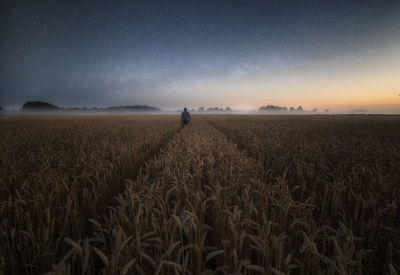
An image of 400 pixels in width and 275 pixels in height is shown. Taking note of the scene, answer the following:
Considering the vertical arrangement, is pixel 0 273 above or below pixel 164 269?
above

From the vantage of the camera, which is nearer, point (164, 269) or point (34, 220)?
point (164, 269)

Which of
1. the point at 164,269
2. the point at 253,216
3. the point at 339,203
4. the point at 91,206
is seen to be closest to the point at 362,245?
the point at 339,203

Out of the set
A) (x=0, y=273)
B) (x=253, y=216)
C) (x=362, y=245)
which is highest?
(x=0, y=273)

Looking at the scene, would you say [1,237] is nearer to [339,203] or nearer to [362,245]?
[362,245]

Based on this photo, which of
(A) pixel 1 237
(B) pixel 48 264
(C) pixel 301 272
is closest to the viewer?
(C) pixel 301 272

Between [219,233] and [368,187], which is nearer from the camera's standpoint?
[219,233]

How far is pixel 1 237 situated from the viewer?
2066mm

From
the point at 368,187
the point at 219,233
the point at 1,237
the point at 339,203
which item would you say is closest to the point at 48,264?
the point at 1,237

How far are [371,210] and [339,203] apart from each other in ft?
1.44

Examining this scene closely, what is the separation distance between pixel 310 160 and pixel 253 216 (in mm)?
3985

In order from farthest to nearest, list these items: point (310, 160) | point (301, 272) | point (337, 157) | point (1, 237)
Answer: point (337, 157), point (310, 160), point (1, 237), point (301, 272)

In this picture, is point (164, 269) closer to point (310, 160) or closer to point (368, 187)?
point (368, 187)

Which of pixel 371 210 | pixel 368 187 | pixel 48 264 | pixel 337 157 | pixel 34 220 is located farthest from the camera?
pixel 337 157

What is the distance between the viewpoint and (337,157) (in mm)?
6160
